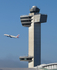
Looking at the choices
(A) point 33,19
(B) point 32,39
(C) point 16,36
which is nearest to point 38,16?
A: (A) point 33,19

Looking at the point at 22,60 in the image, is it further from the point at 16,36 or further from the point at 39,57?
the point at 16,36

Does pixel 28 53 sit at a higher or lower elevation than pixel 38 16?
lower

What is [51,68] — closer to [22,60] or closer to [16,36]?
[22,60]

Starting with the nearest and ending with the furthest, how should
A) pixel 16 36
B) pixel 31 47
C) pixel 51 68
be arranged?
pixel 51 68 < pixel 31 47 < pixel 16 36

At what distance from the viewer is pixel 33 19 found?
163 meters

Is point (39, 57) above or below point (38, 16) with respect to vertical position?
below

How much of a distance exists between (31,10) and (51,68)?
71.1 m

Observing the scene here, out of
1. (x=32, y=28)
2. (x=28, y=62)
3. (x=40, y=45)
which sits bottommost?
(x=28, y=62)

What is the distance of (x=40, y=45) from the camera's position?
161625mm

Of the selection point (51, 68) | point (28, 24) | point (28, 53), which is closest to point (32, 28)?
point (28, 24)

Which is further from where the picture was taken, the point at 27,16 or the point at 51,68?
the point at 27,16

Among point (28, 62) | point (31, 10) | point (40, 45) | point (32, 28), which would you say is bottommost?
point (28, 62)

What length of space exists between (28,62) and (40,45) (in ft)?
45.6

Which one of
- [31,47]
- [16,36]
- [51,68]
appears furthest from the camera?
[16,36]
